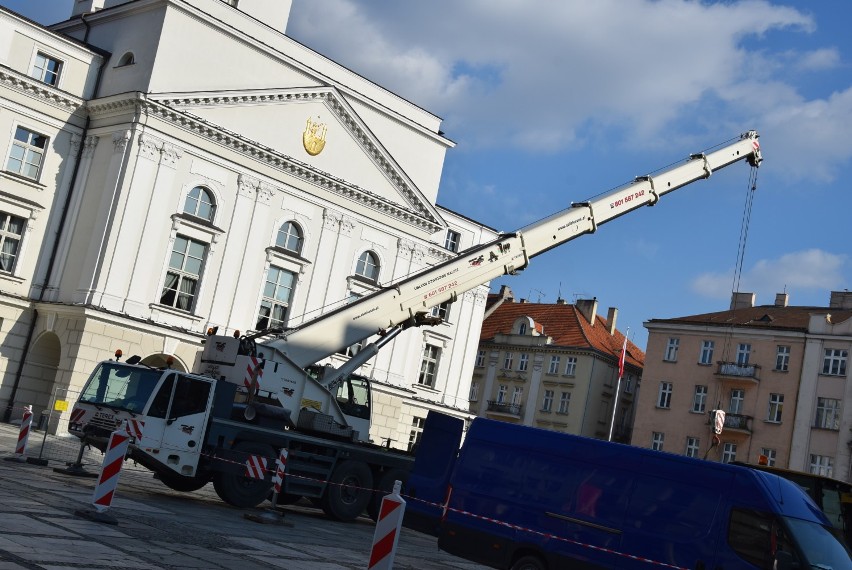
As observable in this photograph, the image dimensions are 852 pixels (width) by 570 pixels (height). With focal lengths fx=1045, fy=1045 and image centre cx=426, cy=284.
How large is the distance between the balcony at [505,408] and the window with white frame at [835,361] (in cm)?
2104

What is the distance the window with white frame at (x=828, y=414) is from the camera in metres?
52.7

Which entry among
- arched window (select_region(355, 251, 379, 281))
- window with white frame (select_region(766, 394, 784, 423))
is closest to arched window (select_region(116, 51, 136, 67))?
arched window (select_region(355, 251, 379, 281))

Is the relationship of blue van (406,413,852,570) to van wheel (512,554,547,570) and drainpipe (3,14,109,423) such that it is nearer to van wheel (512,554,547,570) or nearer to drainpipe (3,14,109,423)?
van wheel (512,554,547,570)

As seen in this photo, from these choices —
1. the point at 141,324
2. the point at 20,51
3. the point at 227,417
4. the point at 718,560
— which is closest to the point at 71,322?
the point at 141,324

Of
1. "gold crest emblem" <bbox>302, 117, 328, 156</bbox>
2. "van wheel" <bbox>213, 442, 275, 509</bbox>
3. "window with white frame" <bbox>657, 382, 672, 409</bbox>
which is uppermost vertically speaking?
"gold crest emblem" <bbox>302, 117, 328, 156</bbox>

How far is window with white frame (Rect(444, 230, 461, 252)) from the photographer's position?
5198cm

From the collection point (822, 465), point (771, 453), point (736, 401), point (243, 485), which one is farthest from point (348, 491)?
point (736, 401)

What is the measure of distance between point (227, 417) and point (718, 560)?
10.1m

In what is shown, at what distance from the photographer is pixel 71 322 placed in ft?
121

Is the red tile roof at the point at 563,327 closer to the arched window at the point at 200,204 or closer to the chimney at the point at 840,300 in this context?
the chimney at the point at 840,300

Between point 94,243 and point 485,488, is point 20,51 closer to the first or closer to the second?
point 94,243

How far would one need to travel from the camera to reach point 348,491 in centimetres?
2172

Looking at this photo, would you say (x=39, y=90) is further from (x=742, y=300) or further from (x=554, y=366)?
(x=742, y=300)

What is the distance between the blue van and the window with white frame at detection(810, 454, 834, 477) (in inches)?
1630
